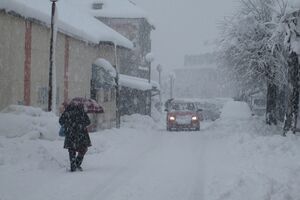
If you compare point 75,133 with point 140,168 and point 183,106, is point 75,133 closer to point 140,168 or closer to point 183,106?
point 140,168

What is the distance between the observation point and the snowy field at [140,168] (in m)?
9.35

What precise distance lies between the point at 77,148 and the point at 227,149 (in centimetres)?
764

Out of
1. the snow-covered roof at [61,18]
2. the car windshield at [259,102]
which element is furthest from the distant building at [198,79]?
the snow-covered roof at [61,18]

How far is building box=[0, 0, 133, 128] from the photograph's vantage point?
1641cm

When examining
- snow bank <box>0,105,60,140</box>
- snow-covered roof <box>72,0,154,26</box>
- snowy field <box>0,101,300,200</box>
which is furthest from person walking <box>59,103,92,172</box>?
snow-covered roof <box>72,0,154,26</box>

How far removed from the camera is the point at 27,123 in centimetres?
1421

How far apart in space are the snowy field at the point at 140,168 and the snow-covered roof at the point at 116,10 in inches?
1168

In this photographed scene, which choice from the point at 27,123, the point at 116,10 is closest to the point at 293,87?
the point at 27,123

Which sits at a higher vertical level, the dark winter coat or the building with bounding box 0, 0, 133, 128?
the building with bounding box 0, 0, 133, 128

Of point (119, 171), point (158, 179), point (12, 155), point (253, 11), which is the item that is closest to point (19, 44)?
point (12, 155)

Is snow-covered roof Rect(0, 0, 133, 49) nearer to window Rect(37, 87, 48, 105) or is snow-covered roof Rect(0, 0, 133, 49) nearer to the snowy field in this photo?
window Rect(37, 87, 48, 105)

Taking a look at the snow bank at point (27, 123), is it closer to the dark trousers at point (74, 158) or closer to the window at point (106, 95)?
the dark trousers at point (74, 158)

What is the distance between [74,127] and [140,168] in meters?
2.04

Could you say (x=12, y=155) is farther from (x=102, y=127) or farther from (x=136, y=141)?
(x=102, y=127)
